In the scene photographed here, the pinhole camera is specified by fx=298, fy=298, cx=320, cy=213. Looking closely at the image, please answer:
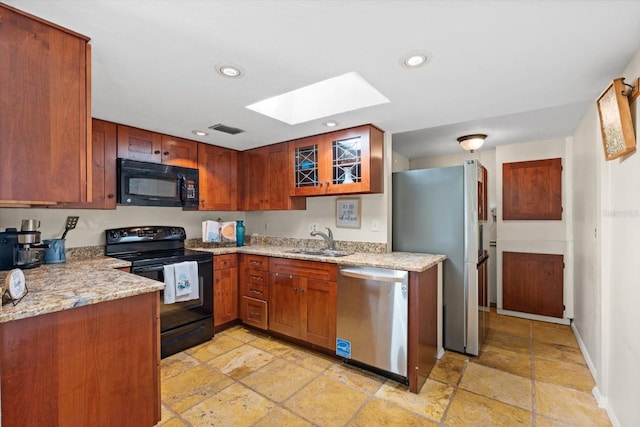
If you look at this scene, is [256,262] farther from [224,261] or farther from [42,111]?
[42,111]

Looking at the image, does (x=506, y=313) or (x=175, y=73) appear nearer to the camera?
(x=175, y=73)

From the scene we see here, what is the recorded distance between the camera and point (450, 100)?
2223mm

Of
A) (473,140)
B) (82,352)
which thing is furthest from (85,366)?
(473,140)

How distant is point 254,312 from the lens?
10.8ft

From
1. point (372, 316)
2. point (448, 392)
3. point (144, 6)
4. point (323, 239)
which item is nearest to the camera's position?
point (144, 6)

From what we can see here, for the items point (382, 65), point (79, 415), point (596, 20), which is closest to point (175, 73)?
point (382, 65)

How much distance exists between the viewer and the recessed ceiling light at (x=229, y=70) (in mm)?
1734

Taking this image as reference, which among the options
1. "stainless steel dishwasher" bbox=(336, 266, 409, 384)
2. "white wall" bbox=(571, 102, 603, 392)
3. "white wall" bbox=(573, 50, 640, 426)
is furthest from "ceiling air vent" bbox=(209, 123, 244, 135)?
"white wall" bbox=(571, 102, 603, 392)

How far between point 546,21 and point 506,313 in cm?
361

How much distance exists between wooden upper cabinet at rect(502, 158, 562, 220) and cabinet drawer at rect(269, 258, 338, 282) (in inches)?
104

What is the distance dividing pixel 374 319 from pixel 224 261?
179 centimetres

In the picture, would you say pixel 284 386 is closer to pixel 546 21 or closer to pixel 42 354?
pixel 42 354

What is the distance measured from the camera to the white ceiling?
1250 millimetres

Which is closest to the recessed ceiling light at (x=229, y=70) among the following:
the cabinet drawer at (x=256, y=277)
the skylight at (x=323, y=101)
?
the skylight at (x=323, y=101)
